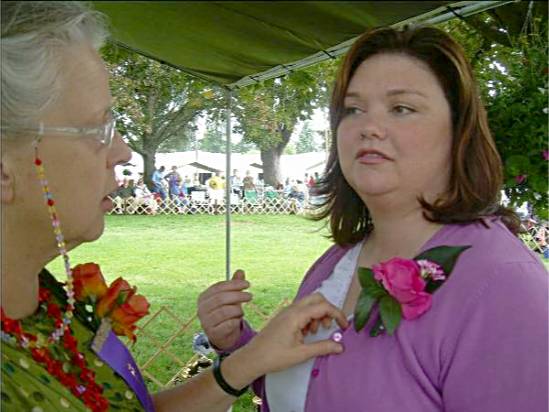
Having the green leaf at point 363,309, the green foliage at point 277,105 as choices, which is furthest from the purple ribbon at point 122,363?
the green foliage at point 277,105

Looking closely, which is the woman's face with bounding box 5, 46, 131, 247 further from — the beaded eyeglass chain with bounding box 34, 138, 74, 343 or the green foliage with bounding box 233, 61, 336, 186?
the green foliage with bounding box 233, 61, 336, 186

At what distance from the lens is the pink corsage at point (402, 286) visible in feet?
3.75

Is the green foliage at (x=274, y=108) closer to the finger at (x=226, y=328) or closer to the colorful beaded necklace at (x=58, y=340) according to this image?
the finger at (x=226, y=328)

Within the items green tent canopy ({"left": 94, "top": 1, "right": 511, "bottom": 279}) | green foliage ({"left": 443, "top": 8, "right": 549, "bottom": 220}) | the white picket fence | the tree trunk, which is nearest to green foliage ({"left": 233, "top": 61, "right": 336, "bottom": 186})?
the tree trunk

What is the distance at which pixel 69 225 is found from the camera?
1159 mm

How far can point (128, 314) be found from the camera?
4.71 ft

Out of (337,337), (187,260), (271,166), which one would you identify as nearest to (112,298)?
(337,337)

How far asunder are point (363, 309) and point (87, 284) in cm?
62

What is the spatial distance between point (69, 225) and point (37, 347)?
9.0 inches

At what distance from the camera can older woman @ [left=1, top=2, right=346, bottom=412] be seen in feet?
3.48

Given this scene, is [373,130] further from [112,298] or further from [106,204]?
[112,298]

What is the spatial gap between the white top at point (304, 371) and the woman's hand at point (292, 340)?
0.18ft

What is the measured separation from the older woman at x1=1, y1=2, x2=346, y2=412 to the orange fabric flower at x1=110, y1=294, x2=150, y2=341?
0.25 feet

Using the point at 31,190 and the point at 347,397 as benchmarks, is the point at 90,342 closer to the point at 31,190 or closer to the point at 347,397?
the point at 31,190
